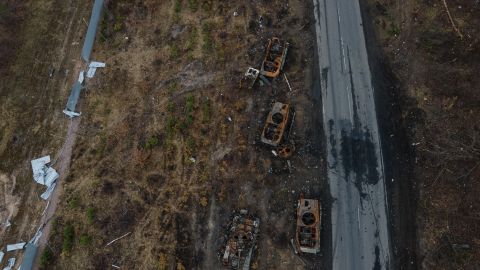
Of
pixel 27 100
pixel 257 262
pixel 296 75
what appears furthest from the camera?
pixel 27 100

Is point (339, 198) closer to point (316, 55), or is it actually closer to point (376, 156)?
point (376, 156)

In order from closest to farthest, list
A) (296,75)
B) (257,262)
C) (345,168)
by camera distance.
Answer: (257,262) < (345,168) < (296,75)

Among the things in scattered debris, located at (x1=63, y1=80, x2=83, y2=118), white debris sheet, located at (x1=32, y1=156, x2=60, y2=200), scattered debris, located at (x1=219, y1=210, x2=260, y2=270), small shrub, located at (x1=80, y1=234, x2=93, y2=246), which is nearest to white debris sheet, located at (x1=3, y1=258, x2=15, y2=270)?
white debris sheet, located at (x1=32, y1=156, x2=60, y2=200)

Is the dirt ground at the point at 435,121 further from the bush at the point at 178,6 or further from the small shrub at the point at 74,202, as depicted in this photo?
the small shrub at the point at 74,202

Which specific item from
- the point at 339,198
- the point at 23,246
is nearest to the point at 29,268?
the point at 23,246

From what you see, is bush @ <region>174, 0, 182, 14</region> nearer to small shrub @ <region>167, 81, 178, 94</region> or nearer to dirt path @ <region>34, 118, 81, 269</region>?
small shrub @ <region>167, 81, 178, 94</region>
